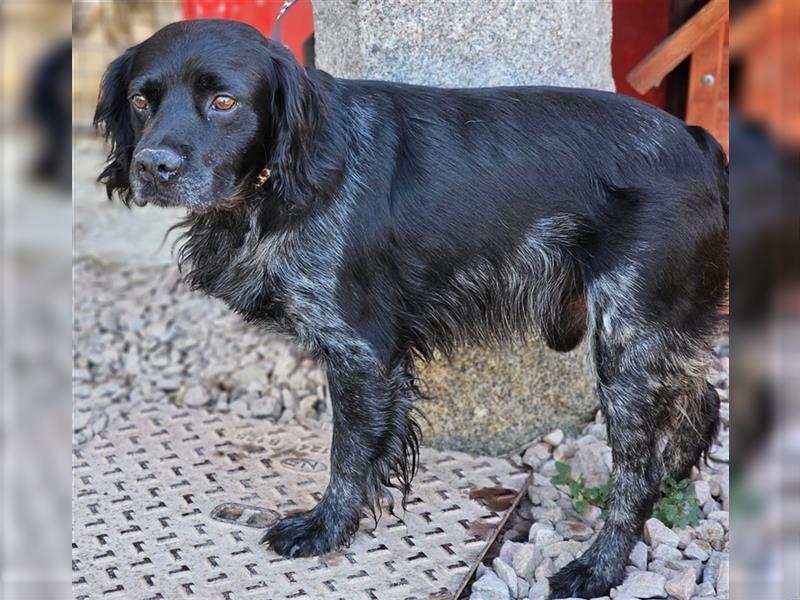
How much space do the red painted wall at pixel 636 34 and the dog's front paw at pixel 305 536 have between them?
325 centimetres

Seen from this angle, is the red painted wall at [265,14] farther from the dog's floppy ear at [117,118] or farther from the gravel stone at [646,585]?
the gravel stone at [646,585]

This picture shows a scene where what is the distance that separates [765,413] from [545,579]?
2282mm

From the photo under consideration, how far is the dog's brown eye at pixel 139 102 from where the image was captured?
113 inches

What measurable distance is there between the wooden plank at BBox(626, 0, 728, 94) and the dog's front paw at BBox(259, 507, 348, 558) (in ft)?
9.26

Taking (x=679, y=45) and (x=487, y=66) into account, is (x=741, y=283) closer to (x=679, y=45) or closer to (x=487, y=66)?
(x=487, y=66)

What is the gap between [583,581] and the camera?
3049mm

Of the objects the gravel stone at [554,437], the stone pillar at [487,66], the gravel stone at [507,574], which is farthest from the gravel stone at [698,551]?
the stone pillar at [487,66]

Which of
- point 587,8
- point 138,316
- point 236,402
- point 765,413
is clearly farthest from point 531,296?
point 138,316

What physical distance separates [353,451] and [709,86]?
9.96 ft

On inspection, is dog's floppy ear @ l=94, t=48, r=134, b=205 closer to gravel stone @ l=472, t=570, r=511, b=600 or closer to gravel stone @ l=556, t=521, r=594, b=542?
gravel stone @ l=472, t=570, r=511, b=600

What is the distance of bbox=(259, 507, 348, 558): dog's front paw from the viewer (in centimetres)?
317

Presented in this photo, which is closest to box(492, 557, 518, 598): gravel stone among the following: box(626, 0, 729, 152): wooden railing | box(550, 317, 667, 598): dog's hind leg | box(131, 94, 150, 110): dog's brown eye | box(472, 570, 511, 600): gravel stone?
box(472, 570, 511, 600): gravel stone

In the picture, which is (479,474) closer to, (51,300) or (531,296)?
(531,296)

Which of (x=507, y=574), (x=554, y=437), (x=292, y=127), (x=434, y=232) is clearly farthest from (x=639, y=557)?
(x=292, y=127)
